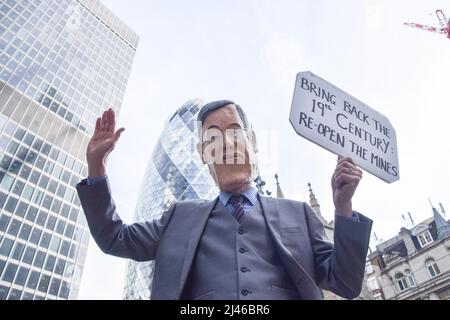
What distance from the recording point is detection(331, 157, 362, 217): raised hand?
2086 mm

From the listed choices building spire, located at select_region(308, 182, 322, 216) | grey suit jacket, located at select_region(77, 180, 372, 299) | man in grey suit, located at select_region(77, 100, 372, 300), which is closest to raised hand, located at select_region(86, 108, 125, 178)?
man in grey suit, located at select_region(77, 100, 372, 300)

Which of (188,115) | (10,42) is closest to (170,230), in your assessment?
(10,42)

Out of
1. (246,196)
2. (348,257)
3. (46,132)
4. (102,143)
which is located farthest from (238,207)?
(46,132)

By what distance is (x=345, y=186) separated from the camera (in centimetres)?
209

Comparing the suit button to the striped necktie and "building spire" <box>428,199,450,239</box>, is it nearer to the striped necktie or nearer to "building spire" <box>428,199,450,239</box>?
the striped necktie

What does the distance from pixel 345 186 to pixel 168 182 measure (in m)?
69.3

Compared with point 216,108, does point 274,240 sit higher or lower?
lower

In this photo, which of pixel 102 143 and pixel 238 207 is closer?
pixel 102 143

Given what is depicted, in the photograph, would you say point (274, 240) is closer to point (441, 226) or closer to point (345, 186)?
point (345, 186)

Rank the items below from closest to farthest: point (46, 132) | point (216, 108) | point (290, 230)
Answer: point (290, 230), point (216, 108), point (46, 132)

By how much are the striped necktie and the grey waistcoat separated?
32 millimetres
